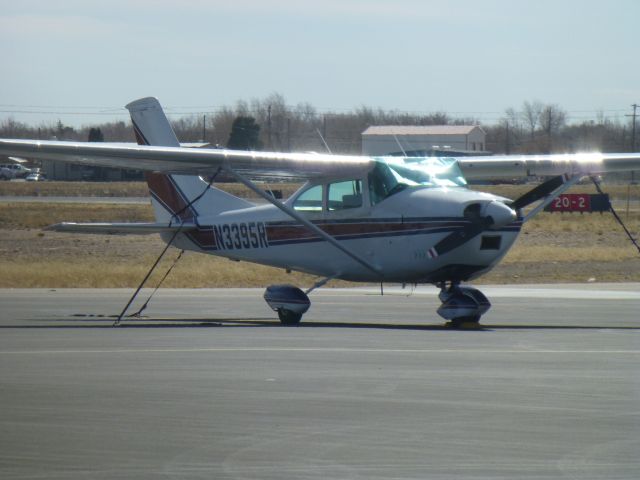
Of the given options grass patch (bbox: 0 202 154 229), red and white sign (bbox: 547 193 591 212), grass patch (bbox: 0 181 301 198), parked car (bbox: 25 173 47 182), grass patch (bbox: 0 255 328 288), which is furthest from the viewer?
parked car (bbox: 25 173 47 182)

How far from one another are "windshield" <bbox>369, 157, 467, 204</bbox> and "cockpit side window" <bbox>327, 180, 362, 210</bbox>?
262 mm

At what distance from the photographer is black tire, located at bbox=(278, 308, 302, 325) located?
53.1 ft

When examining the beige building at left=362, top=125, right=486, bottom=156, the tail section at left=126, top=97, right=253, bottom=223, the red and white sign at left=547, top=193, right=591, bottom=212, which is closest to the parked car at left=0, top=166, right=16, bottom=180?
the beige building at left=362, top=125, right=486, bottom=156

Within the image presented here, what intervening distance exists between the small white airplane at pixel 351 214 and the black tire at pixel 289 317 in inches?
0.6

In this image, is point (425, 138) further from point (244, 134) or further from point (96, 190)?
point (96, 190)

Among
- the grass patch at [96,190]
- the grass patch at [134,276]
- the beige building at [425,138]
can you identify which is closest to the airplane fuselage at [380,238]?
the grass patch at [134,276]

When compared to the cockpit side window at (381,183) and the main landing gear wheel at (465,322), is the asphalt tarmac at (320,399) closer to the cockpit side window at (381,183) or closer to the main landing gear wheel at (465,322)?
the main landing gear wheel at (465,322)

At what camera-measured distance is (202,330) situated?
587 inches

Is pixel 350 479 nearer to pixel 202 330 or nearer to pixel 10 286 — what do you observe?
pixel 202 330

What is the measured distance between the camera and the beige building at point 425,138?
90562 millimetres

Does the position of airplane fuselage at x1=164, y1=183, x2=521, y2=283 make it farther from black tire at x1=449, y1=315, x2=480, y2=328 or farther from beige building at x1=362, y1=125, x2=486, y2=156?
beige building at x1=362, y1=125, x2=486, y2=156

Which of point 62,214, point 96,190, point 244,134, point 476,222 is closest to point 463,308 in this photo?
point 476,222

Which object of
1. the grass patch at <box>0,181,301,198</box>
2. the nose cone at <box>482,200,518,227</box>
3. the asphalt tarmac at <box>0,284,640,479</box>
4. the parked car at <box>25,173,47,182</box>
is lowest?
the parked car at <box>25,173,47,182</box>

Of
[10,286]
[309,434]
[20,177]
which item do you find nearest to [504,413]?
[309,434]
